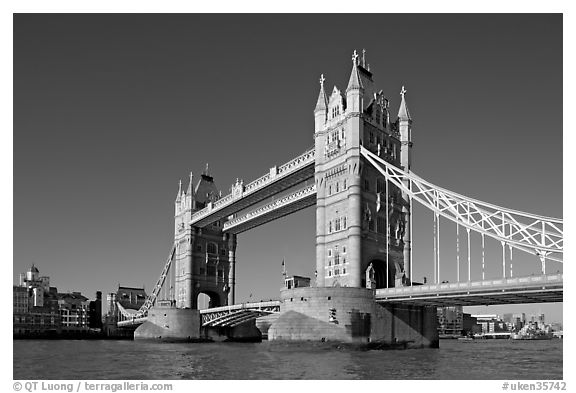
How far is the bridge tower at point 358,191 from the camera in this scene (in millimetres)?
67000

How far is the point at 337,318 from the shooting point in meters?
59.9

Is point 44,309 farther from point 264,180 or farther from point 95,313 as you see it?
point 264,180

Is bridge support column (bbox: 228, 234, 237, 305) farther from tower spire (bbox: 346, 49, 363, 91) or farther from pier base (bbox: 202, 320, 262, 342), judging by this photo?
tower spire (bbox: 346, 49, 363, 91)

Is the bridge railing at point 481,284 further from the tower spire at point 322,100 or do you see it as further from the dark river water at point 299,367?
the tower spire at point 322,100

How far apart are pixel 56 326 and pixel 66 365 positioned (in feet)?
391

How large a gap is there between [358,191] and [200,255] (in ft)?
169

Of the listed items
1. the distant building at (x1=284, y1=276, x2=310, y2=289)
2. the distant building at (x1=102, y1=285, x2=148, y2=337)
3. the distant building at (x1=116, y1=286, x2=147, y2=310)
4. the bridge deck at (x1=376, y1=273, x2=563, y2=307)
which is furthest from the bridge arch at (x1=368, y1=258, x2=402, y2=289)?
the distant building at (x1=116, y1=286, x2=147, y2=310)

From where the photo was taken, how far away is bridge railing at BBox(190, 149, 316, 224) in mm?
79500

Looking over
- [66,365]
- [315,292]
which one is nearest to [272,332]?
[315,292]

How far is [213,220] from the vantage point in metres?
110

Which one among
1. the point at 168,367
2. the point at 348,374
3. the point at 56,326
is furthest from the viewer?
the point at 56,326

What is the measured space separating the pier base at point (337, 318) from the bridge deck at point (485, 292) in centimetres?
202
